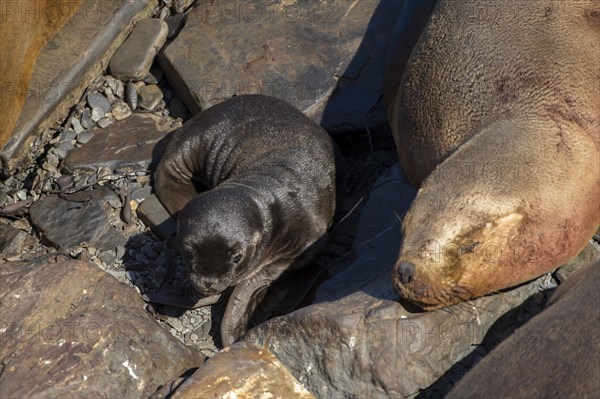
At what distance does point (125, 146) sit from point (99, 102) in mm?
466

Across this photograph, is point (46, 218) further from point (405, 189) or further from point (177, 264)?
point (405, 189)

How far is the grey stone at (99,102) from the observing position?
24.8ft

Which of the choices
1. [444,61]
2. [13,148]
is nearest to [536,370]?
[444,61]

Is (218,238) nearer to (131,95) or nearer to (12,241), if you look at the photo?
(12,241)

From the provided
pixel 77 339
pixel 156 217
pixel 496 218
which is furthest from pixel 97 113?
pixel 496 218

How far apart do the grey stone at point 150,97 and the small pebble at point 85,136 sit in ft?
1.38

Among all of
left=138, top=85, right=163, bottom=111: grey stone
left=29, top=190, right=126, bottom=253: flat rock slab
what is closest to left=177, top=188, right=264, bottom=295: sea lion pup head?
left=29, top=190, right=126, bottom=253: flat rock slab

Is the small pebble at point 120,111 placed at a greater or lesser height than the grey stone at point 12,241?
greater

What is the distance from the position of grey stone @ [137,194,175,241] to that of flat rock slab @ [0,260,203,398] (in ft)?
3.73

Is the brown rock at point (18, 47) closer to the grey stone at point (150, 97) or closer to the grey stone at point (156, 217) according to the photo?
the grey stone at point (150, 97)

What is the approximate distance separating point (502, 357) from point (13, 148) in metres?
4.01

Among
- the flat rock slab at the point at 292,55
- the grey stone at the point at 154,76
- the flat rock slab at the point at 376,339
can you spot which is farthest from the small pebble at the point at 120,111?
the flat rock slab at the point at 376,339

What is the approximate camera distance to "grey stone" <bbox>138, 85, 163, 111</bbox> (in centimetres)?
759

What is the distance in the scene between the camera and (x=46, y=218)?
691 cm
